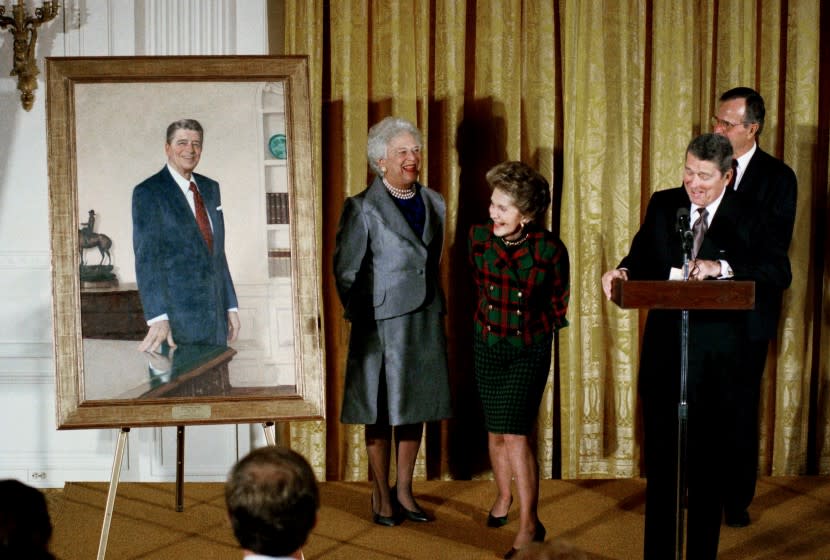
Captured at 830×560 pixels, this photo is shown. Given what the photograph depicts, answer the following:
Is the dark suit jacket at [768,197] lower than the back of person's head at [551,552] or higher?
higher

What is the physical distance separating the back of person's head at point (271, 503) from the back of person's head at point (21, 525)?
0.32 metres

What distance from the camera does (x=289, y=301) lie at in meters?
3.71

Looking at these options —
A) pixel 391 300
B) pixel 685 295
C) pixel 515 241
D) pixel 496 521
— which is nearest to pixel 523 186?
pixel 515 241

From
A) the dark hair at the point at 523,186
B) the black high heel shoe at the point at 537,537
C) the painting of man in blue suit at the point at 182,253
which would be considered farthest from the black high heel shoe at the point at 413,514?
the dark hair at the point at 523,186

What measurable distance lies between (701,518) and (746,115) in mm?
1585

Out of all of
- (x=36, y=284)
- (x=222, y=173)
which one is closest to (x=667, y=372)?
(x=222, y=173)

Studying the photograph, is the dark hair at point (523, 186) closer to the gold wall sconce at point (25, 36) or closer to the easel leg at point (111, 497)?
the easel leg at point (111, 497)

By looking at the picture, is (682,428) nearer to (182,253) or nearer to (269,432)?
(269,432)

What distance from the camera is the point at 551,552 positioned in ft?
5.26

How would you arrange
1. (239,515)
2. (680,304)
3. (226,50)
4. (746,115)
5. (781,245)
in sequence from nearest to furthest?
(239,515) → (680,304) → (781,245) → (746,115) → (226,50)

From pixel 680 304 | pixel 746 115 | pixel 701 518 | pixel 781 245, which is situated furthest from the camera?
pixel 746 115

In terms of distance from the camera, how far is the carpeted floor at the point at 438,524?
3.90m

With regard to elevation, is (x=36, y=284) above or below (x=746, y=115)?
below

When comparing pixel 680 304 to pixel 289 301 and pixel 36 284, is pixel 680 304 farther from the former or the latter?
pixel 36 284
